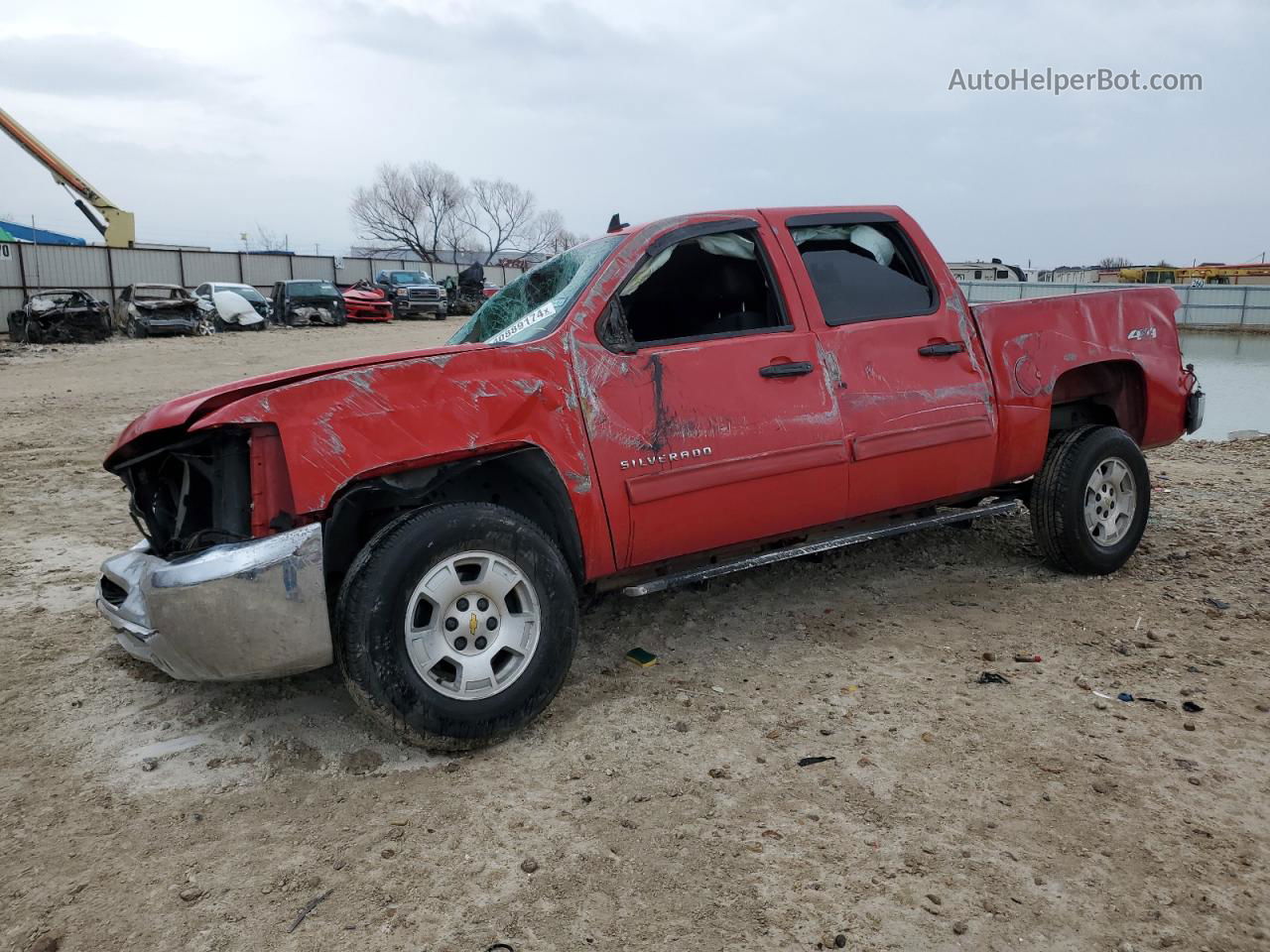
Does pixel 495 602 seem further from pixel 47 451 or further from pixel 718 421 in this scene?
pixel 47 451

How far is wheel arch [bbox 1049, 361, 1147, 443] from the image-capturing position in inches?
196

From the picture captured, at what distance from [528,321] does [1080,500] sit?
2883mm

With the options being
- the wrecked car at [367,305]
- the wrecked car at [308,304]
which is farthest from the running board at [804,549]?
the wrecked car at [367,305]

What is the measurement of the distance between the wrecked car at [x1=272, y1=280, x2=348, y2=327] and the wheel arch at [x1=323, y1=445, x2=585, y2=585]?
26.0 metres

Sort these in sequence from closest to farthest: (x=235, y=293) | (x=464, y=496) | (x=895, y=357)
A: (x=464, y=496) → (x=895, y=357) → (x=235, y=293)

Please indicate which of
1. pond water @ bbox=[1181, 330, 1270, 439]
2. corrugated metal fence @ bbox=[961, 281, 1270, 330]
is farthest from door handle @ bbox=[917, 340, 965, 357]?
corrugated metal fence @ bbox=[961, 281, 1270, 330]

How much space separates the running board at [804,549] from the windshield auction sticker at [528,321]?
3.61 ft

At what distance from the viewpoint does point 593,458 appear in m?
3.44

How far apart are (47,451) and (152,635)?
670cm

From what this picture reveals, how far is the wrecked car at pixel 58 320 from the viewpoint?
21.1m

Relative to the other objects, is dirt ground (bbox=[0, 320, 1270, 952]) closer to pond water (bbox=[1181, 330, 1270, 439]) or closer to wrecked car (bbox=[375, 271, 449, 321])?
pond water (bbox=[1181, 330, 1270, 439])

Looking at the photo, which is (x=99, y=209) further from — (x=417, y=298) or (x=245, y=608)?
(x=245, y=608)

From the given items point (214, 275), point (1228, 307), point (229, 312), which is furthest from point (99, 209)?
point (1228, 307)

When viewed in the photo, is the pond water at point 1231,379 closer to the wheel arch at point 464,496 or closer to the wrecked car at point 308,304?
the wheel arch at point 464,496
